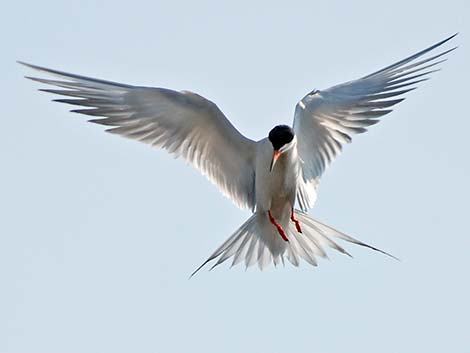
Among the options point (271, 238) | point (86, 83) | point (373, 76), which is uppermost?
point (86, 83)

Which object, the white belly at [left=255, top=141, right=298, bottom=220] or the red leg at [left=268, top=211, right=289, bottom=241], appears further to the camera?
the red leg at [left=268, top=211, right=289, bottom=241]

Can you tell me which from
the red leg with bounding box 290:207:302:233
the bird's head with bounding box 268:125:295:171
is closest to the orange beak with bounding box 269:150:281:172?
the bird's head with bounding box 268:125:295:171

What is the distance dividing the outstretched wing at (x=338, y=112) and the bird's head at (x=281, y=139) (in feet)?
2.73

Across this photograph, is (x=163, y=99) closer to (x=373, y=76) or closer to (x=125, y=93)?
(x=125, y=93)

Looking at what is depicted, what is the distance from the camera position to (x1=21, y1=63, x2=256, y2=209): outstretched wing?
1214 cm

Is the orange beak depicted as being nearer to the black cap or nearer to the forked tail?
the black cap

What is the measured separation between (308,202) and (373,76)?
123 cm

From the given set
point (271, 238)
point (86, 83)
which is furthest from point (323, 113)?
point (86, 83)

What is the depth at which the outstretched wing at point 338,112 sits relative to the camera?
1287cm

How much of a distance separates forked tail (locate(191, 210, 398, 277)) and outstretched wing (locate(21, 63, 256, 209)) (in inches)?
13.1

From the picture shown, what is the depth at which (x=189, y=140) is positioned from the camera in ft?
41.7

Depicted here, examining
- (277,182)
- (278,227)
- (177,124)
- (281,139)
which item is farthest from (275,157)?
(177,124)

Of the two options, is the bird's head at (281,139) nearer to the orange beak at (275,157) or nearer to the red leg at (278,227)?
the orange beak at (275,157)

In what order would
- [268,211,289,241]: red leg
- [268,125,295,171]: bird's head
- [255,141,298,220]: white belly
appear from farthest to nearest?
[268,211,289,241]: red leg → [255,141,298,220]: white belly → [268,125,295,171]: bird's head
